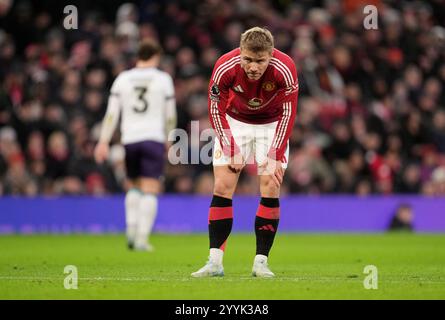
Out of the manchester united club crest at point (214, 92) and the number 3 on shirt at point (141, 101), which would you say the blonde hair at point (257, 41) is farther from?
the number 3 on shirt at point (141, 101)

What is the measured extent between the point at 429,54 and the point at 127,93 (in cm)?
1089

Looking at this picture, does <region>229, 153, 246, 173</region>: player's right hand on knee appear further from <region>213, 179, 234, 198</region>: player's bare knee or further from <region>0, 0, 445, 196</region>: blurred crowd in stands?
<region>0, 0, 445, 196</region>: blurred crowd in stands

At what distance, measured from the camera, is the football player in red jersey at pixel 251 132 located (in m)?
8.49

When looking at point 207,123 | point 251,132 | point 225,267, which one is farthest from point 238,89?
point 207,123

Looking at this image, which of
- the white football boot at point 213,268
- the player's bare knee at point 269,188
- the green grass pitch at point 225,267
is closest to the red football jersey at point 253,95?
the player's bare knee at point 269,188

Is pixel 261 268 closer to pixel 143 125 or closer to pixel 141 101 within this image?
pixel 143 125

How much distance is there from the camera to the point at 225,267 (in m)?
9.84

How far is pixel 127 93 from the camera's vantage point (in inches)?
512

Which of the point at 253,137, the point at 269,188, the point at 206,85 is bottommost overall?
the point at 269,188

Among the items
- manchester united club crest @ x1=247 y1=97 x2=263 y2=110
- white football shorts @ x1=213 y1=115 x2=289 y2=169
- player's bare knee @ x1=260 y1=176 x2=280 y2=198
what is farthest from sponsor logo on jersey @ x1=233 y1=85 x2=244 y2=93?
player's bare knee @ x1=260 y1=176 x2=280 y2=198

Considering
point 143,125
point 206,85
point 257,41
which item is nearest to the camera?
point 257,41

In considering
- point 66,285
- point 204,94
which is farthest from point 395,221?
point 66,285

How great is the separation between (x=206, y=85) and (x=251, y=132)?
441 inches

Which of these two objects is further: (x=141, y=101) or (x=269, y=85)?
(x=141, y=101)
